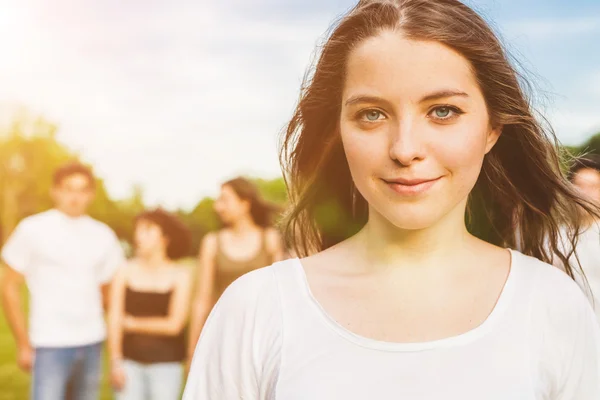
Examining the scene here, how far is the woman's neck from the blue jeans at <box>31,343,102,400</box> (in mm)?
2167

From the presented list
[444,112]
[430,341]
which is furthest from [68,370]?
[444,112]

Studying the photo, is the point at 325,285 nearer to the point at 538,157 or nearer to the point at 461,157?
the point at 461,157

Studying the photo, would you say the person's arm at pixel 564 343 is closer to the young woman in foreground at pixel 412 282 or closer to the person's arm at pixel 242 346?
the young woman in foreground at pixel 412 282

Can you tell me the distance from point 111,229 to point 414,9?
244 centimetres

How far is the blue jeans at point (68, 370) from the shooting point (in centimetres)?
296

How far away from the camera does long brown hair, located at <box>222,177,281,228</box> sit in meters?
3.03

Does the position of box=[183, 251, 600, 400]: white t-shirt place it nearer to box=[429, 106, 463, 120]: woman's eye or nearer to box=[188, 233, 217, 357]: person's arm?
box=[429, 106, 463, 120]: woman's eye

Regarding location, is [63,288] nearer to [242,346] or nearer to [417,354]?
[242,346]

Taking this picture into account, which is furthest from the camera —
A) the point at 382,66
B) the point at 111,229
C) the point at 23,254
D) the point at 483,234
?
the point at 111,229

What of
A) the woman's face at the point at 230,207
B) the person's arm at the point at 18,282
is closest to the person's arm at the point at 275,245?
the woman's face at the point at 230,207

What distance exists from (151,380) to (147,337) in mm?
171

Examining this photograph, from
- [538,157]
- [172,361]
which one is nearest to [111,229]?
[172,361]

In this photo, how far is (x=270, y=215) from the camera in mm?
3033

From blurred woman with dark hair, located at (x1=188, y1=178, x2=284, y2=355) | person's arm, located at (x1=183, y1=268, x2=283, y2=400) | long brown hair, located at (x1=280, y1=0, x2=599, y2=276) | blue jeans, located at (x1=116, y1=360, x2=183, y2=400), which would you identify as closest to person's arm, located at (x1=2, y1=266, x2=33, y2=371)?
blue jeans, located at (x1=116, y1=360, x2=183, y2=400)
